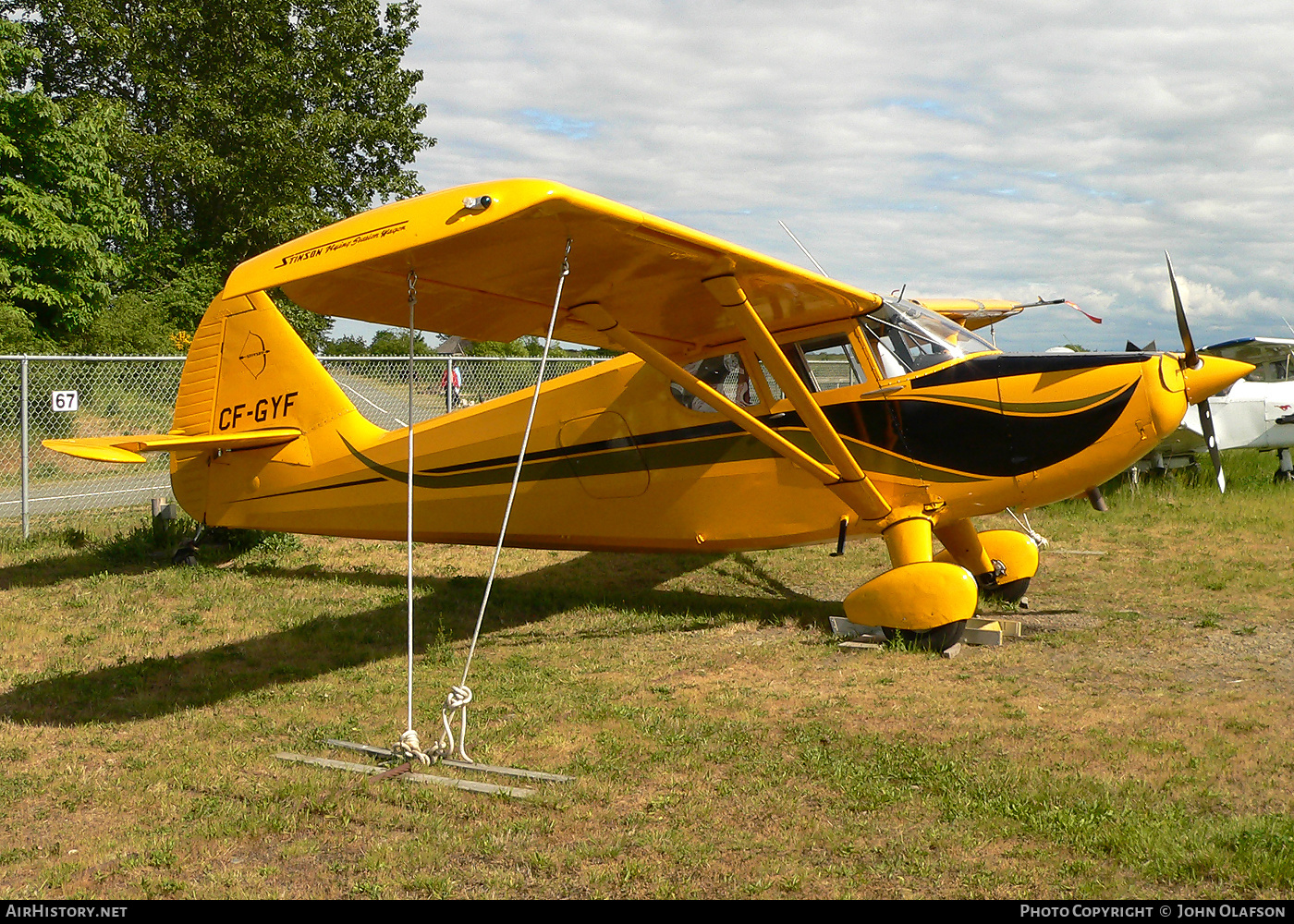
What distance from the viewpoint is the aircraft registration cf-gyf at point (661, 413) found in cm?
536

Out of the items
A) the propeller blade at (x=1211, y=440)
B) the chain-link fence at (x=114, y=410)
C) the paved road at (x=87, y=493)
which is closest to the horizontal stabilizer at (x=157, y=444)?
the chain-link fence at (x=114, y=410)

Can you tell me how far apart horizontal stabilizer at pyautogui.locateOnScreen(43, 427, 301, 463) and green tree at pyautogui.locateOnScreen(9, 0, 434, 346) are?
1956 centimetres

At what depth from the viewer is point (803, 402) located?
21.6 feet

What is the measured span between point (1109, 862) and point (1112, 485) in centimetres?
1223

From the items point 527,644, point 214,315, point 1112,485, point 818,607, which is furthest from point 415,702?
point 1112,485

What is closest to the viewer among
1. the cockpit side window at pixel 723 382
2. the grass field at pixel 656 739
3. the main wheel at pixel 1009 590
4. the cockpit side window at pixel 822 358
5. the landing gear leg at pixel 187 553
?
the grass field at pixel 656 739

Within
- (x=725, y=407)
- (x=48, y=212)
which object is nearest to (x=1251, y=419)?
(x=725, y=407)

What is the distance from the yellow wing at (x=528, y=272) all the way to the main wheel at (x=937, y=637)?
2.32 meters

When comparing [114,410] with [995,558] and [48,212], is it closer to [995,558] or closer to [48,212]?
[48,212]

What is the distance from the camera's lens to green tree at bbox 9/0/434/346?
2666 cm

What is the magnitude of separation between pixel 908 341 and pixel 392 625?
4602 mm

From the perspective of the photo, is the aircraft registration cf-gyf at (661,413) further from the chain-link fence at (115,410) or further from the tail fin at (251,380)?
the chain-link fence at (115,410)
